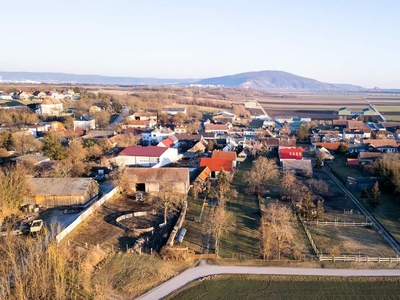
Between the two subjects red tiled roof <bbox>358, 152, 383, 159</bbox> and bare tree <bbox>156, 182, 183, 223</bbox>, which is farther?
red tiled roof <bbox>358, 152, 383, 159</bbox>

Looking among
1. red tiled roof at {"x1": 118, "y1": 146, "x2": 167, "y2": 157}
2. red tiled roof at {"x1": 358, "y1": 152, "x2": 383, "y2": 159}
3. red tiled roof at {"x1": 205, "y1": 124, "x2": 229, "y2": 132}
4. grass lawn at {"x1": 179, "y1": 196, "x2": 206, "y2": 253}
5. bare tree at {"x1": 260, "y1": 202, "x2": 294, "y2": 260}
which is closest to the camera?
bare tree at {"x1": 260, "y1": 202, "x2": 294, "y2": 260}

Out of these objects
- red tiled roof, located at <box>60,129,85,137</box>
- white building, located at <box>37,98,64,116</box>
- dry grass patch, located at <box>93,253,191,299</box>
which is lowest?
dry grass patch, located at <box>93,253,191,299</box>

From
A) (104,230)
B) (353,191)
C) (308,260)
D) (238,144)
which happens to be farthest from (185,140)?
(308,260)

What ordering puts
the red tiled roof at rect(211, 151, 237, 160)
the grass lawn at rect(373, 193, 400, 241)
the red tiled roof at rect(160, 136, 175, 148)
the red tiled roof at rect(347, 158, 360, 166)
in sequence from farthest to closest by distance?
the red tiled roof at rect(160, 136, 175, 148)
the red tiled roof at rect(347, 158, 360, 166)
the red tiled roof at rect(211, 151, 237, 160)
the grass lawn at rect(373, 193, 400, 241)

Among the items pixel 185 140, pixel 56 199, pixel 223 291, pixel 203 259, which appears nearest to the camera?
pixel 223 291

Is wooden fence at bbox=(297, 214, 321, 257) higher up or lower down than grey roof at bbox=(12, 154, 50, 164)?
lower down

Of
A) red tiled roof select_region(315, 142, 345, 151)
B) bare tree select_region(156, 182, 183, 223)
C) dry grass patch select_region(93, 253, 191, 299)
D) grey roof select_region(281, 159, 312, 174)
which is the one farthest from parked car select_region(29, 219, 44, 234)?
red tiled roof select_region(315, 142, 345, 151)

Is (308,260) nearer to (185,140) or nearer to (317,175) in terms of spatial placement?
(317,175)

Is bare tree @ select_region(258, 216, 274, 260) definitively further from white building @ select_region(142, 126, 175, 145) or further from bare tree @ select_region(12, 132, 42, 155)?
white building @ select_region(142, 126, 175, 145)
